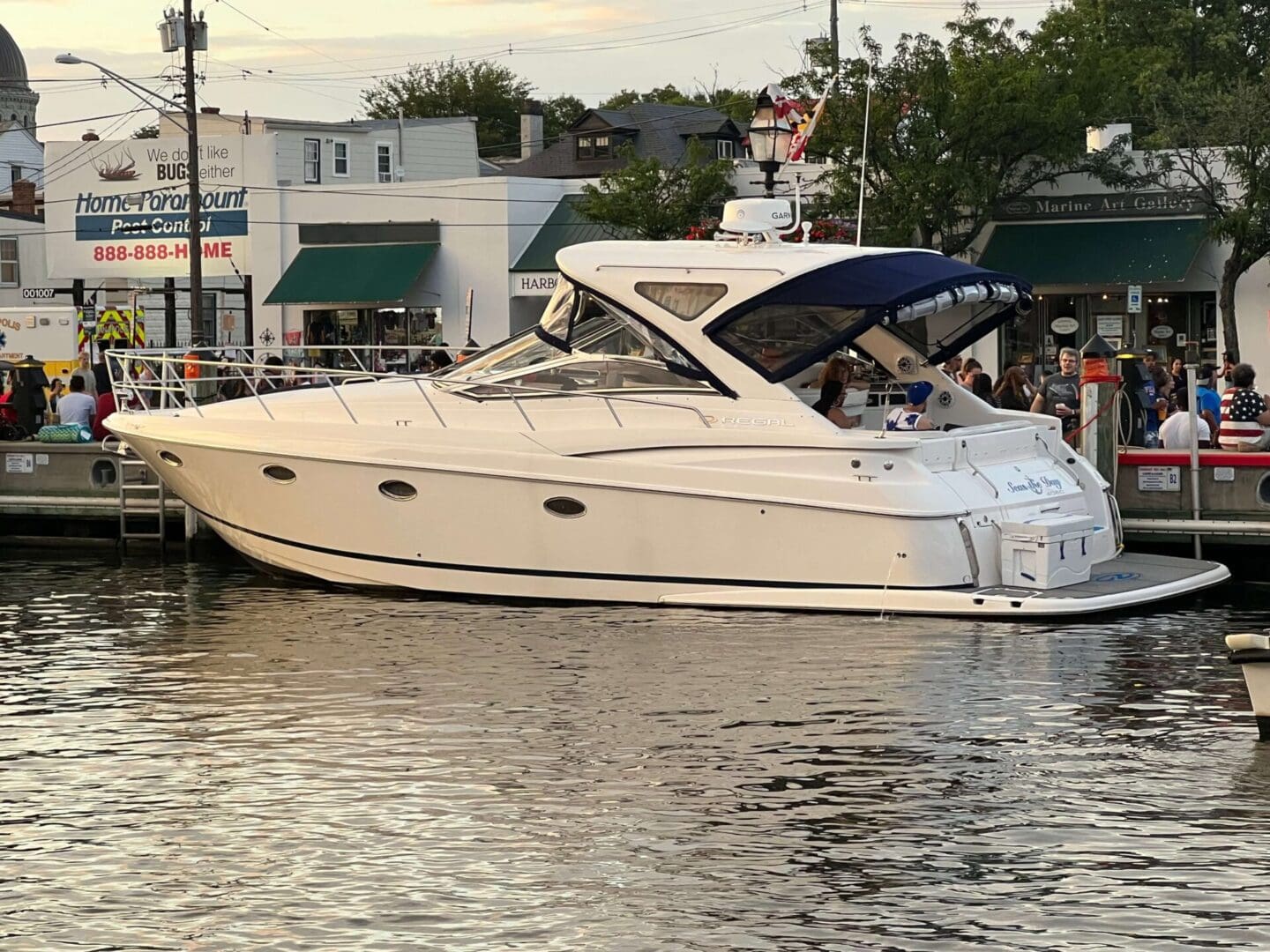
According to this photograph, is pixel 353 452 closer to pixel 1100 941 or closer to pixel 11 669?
pixel 11 669

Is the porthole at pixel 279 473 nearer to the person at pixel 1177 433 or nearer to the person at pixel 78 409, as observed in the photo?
the person at pixel 78 409

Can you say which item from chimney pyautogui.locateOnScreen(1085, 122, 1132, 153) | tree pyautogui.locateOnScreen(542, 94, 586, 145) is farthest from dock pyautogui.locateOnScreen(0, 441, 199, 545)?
tree pyautogui.locateOnScreen(542, 94, 586, 145)

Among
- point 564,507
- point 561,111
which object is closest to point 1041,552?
point 564,507

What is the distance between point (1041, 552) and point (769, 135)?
4410 mm

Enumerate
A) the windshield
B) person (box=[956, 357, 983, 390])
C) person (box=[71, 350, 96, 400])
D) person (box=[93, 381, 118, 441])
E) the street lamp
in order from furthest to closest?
person (box=[71, 350, 96, 400]) < person (box=[93, 381, 118, 441]) < person (box=[956, 357, 983, 390]) < the street lamp < the windshield

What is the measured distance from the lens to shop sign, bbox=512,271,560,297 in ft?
147

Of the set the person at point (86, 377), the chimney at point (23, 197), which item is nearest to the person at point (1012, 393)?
the person at point (86, 377)

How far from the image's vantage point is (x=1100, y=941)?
786 cm

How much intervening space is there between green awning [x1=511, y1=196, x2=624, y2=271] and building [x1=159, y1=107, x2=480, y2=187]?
7515 mm

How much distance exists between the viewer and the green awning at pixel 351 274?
4569 centimetres

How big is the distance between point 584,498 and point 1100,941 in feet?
27.1

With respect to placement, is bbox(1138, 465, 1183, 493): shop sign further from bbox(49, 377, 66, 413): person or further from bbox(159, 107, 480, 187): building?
bbox(159, 107, 480, 187): building

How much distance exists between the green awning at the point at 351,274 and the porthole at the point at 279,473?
94.8ft

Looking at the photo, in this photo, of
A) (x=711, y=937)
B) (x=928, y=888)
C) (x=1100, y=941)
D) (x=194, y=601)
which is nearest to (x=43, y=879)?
(x=711, y=937)
